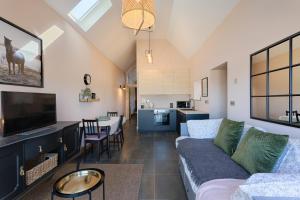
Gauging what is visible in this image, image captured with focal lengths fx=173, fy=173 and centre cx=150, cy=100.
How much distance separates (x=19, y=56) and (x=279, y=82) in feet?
10.7

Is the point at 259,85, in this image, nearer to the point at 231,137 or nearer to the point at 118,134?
the point at 231,137

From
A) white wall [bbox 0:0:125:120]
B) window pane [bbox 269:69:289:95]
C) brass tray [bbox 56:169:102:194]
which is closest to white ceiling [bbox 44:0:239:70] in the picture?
white wall [bbox 0:0:125:120]

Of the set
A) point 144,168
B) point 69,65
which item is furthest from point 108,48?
point 144,168

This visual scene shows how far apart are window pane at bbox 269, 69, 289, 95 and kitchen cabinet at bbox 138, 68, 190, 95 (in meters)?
4.38

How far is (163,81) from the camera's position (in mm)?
6516

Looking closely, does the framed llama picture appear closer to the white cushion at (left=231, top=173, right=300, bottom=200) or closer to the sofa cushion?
→ the sofa cushion

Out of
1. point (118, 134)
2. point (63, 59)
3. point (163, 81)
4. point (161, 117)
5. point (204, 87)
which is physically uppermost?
point (63, 59)

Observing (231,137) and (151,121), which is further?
(151,121)

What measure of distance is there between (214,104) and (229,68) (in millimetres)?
1357

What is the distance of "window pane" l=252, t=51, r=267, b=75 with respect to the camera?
7.56ft

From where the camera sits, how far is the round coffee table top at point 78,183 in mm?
1400

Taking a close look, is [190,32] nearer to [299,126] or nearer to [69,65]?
[69,65]

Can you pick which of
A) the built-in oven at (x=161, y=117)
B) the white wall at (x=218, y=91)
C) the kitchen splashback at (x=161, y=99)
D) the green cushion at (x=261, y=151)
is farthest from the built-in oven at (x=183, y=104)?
the green cushion at (x=261, y=151)

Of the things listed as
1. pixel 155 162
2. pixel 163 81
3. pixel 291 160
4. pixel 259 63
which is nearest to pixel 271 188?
pixel 291 160
